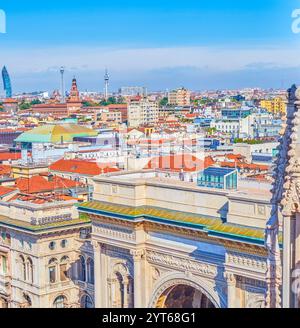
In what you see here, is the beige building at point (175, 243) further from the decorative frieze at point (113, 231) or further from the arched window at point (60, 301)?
the arched window at point (60, 301)

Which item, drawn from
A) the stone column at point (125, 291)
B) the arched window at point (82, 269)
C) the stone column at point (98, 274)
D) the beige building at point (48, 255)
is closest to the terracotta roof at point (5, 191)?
the beige building at point (48, 255)

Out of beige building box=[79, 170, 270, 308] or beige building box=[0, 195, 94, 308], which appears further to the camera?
beige building box=[0, 195, 94, 308]

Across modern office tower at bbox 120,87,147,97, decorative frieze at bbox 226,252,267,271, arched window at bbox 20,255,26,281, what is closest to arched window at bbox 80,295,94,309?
arched window at bbox 20,255,26,281

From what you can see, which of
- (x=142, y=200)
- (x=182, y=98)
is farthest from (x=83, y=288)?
(x=182, y=98)

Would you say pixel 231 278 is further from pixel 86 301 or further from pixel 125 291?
pixel 86 301

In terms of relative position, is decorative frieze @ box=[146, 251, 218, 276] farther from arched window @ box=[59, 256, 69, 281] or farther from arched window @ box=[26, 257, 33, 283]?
arched window @ box=[26, 257, 33, 283]
